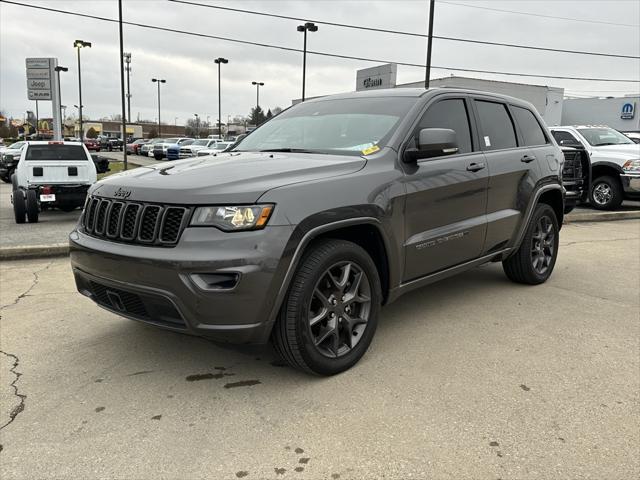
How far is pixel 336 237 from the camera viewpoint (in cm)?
337

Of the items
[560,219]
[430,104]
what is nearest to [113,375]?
[430,104]

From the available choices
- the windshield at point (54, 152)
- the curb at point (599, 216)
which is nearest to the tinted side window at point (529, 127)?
the curb at point (599, 216)

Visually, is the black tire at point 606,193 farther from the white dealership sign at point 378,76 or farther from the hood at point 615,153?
the white dealership sign at point 378,76

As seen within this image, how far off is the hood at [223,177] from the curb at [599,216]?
323 inches

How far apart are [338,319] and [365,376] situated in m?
0.40

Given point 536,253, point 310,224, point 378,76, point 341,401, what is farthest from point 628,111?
point 341,401

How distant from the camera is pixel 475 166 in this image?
4371mm

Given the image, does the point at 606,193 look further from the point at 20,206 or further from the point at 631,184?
the point at 20,206

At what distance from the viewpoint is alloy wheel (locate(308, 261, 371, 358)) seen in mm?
3238

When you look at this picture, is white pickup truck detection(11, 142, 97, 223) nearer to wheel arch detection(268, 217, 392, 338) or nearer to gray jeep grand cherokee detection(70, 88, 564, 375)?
gray jeep grand cherokee detection(70, 88, 564, 375)

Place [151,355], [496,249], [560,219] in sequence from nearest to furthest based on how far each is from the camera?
1. [151,355]
2. [496,249]
3. [560,219]

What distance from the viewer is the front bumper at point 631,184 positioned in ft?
38.1

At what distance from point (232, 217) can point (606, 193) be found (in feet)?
38.5

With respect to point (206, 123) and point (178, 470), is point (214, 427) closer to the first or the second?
point (178, 470)
